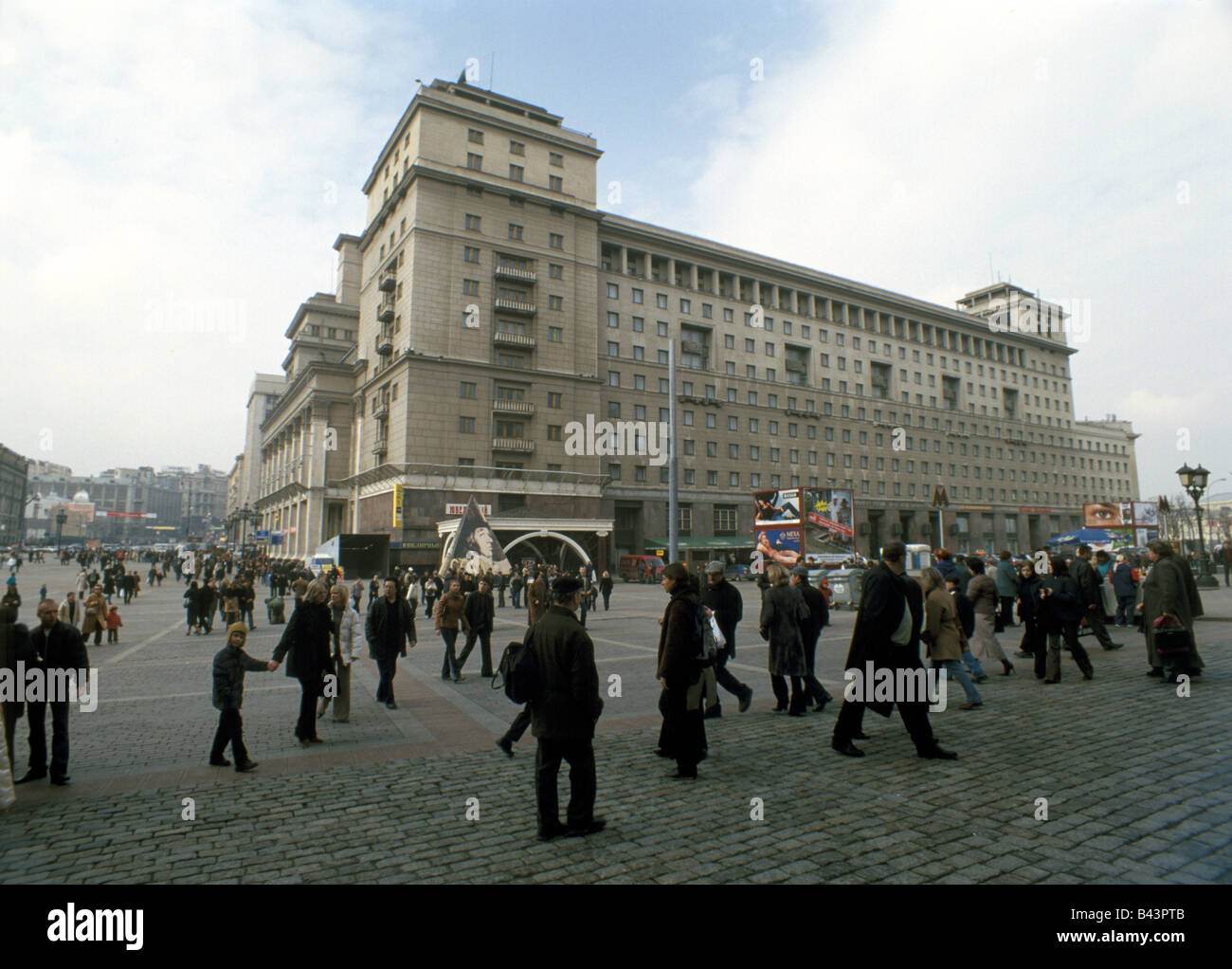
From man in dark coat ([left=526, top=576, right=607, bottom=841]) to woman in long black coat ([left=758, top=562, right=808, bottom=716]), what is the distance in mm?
3895

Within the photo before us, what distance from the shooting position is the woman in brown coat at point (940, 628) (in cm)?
805

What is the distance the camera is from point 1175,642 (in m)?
9.38

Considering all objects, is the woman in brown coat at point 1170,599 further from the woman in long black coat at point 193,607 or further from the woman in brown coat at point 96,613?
the woman in long black coat at point 193,607

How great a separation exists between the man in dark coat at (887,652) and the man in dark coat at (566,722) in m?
3.00

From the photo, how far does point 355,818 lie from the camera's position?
16.7 feet

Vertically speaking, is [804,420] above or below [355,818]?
above

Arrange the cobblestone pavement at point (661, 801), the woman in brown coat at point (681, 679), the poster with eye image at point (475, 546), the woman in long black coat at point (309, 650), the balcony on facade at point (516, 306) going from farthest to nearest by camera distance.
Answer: the balcony on facade at point (516, 306) < the poster with eye image at point (475, 546) < the woman in long black coat at point (309, 650) < the woman in brown coat at point (681, 679) < the cobblestone pavement at point (661, 801)

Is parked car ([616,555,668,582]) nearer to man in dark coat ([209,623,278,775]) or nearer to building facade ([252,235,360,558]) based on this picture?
building facade ([252,235,360,558])

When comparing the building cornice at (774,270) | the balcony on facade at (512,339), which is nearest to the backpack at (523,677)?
the balcony on facade at (512,339)

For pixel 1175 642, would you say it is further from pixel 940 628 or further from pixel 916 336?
pixel 916 336
